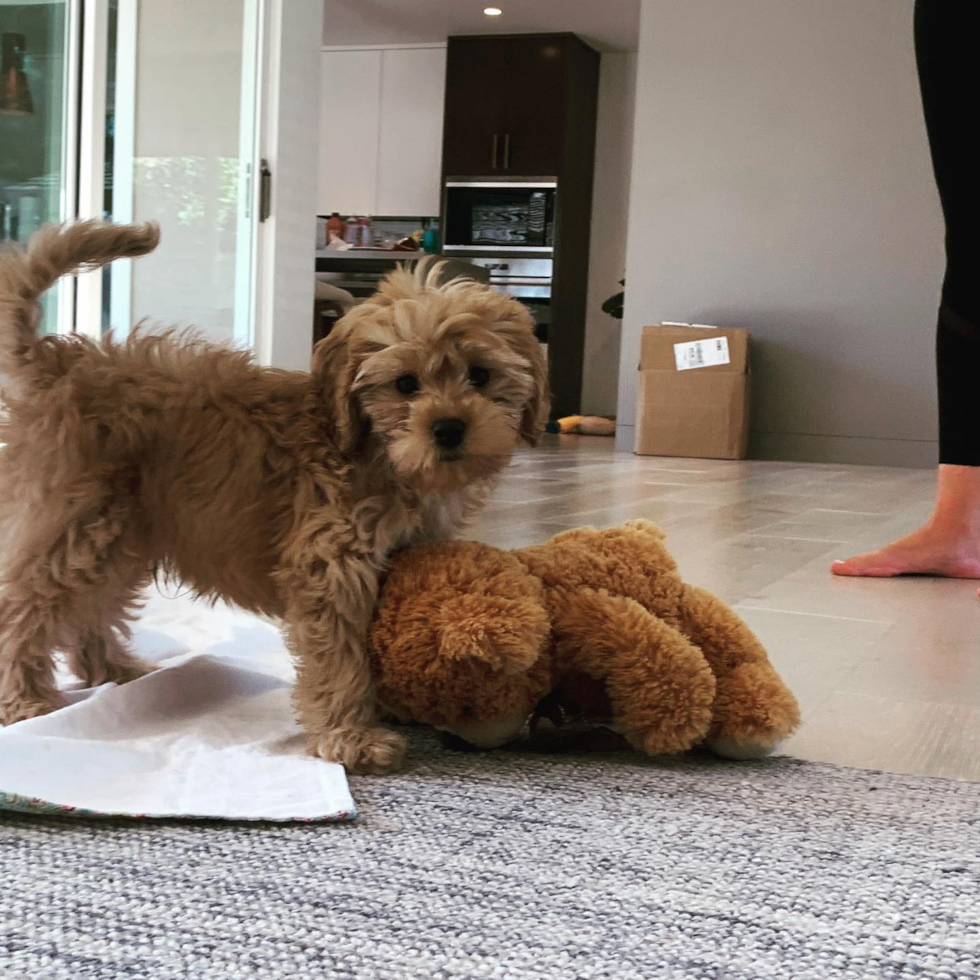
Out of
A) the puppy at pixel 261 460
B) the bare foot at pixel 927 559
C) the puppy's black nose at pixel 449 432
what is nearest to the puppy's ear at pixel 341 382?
the puppy at pixel 261 460

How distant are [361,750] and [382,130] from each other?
9.73 m

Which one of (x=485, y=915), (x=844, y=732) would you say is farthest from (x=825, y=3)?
(x=485, y=915)

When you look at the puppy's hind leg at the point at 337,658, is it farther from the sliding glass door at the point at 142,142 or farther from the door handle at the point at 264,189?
the door handle at the point at 264,189

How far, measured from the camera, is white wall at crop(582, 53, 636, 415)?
32.9 feet

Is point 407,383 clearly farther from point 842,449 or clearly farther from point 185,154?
point 842,449

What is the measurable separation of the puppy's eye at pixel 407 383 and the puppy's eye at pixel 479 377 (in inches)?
2.3

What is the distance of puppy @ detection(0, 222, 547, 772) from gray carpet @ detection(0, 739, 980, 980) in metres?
0.19

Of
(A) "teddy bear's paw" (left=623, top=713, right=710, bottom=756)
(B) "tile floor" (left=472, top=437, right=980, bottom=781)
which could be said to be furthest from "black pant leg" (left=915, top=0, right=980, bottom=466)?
(A) "teddy bear's paw" (left=623, top=713, right=710, bottom=756)

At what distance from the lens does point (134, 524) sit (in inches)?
50.7

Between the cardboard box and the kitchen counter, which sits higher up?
the kitchen counter

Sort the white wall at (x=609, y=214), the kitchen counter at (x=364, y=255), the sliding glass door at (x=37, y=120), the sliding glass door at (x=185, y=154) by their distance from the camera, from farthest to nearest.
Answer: the white wall at (x=609, y=214)
the kitchen counter at (x=364, y=255)
the sliding glass door at (x=185, y=154)
the sliding glass door at (x=37, y=120)

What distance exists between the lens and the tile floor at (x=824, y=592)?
142 cm

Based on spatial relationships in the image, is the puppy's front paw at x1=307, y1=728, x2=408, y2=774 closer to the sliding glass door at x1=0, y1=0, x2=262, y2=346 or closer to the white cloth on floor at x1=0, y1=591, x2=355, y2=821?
the white cloth on floor at x1=0, y1=591, x2=355, y2=821

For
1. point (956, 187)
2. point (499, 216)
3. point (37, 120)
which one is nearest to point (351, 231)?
point (499, 216)
